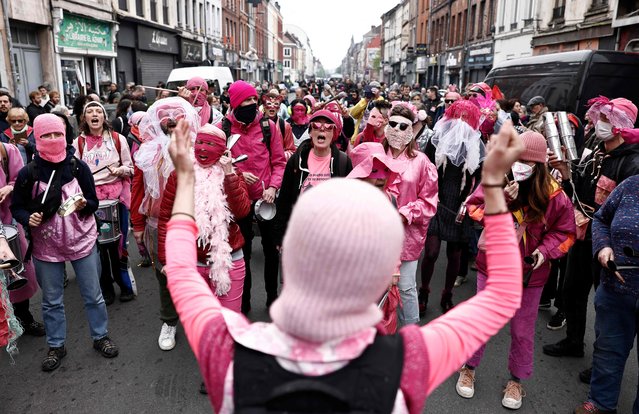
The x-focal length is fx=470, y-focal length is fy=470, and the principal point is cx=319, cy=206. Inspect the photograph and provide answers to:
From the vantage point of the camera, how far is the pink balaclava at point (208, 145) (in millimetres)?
3402

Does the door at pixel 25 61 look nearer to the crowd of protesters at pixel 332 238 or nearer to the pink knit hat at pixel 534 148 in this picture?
the crowd of protesters at pixel 332 238

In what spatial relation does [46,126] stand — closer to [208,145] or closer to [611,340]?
[208,145]

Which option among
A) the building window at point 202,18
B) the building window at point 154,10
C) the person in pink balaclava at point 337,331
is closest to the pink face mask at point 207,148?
the person in pink balaclava at point 337,331

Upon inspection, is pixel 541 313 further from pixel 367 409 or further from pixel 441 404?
pixel 367 409

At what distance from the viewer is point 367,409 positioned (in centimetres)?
107

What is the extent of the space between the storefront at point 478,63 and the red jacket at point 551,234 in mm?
23591

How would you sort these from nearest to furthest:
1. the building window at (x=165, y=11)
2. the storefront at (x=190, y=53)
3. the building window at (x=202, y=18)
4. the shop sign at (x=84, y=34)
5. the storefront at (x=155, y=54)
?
the shop sign at (x=84, y=34)
the storefront at (x=155, y=54)
the building window at (x=165, y=11)
the storefront at (x=190, y=53)
the building window at (x=202, y=18)

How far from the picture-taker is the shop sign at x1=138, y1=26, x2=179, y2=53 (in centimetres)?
2280

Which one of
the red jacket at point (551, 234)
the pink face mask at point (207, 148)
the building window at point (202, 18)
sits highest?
the building window at point (202, 18)

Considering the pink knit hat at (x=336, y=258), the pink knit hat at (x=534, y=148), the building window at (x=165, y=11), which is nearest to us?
the pink knit hat at (x=336, y=258)

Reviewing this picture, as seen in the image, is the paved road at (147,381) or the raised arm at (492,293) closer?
the raised arm at (492,293)

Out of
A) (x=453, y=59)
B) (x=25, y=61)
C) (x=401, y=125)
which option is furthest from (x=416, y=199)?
(x=453, y=59)

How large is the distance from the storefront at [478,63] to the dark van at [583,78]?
602 inches

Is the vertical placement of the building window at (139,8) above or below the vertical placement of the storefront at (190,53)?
above
